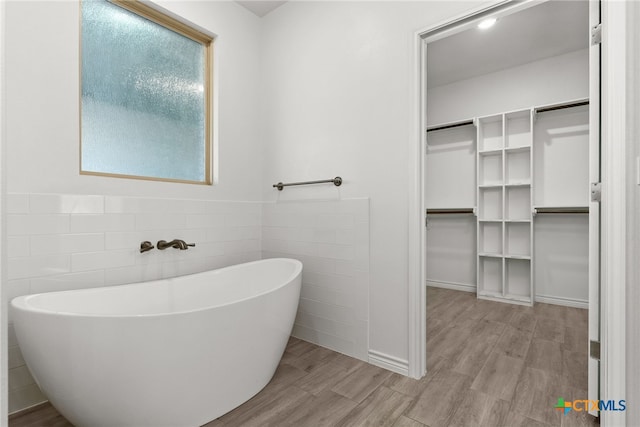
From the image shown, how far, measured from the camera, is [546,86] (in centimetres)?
312

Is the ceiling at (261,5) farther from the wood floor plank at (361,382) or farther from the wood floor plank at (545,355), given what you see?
the wood floor plank at (545,355)

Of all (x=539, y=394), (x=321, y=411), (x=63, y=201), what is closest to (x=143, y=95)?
(x=63, y=201)

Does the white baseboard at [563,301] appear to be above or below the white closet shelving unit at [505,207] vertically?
below

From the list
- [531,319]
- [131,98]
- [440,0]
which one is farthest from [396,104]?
[531,319]

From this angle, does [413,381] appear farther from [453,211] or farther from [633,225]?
[453,211]

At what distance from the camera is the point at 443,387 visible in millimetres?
1652

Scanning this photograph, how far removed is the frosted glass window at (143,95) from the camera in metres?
1.81

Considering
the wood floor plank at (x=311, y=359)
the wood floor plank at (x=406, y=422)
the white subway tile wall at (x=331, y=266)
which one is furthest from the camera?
the white subway tile wall at (x=331, y=266)

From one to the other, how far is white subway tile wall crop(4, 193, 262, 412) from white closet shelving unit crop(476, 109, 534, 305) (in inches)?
109

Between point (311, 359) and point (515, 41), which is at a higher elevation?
point (515, 41)

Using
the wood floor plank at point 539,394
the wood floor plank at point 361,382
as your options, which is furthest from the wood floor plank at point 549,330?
the wood floor plank at point 361,382

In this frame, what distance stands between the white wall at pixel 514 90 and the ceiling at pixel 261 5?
90.5 inches

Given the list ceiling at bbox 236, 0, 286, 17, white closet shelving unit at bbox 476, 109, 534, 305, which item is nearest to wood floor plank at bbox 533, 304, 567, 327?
white closet shelving unit at bbox 476, 109, 534, 305

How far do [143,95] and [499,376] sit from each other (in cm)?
282
